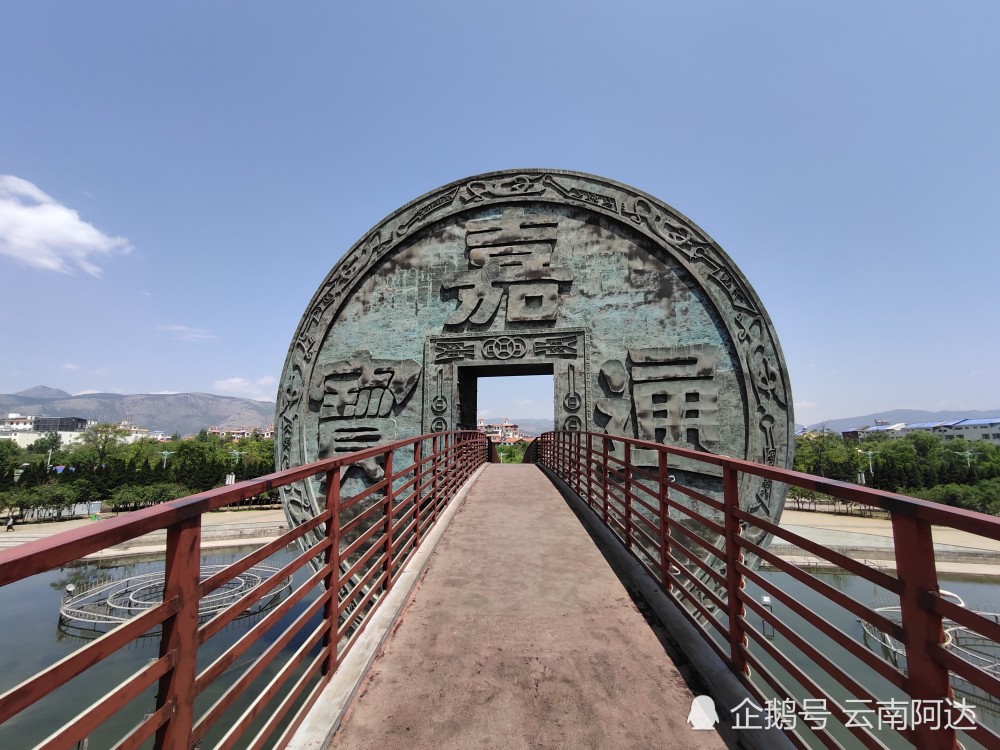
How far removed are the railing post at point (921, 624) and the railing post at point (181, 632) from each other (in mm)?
2432

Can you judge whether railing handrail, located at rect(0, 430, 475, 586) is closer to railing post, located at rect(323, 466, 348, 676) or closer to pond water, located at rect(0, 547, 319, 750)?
railing post, located at rect(323, 466, 348, 676)

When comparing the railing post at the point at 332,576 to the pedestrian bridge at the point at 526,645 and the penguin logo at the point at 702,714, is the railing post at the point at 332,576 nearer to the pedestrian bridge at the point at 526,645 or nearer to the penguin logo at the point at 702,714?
the pedestrian bridge at the point at 526,645

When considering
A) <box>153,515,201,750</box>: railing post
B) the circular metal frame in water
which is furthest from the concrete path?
the circular metal frame in water

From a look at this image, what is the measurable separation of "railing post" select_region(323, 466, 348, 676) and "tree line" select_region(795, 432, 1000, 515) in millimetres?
35629

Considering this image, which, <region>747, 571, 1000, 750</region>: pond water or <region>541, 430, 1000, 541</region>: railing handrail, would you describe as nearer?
<region>541, 430, 1000, 541</region>: railing handrail

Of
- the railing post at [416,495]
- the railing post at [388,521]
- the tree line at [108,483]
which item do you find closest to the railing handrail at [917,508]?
the railing post at [388,521]

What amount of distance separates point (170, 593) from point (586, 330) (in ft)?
33.5

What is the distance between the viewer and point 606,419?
10.7 metres

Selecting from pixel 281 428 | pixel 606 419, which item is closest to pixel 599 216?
pixel 606 419

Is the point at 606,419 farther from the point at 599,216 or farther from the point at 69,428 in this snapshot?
the point at 69,428

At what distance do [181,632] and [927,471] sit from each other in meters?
55.7

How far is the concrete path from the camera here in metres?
2.30

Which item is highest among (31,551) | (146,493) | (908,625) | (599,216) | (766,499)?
(599,216)

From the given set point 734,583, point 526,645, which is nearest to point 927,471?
point 734,583
